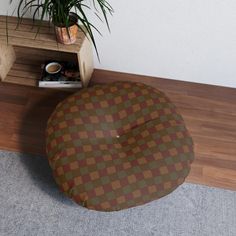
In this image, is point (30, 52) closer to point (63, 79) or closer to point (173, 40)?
point (63, 79)

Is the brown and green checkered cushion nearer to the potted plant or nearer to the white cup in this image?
the potted plant

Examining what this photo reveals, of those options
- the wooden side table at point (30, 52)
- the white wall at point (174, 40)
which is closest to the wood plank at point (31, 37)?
the wooden side table at point (30, 52)

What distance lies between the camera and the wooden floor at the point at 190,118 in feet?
5.81

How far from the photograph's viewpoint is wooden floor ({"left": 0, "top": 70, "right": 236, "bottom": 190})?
177 cm

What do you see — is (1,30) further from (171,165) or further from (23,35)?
(171,165)

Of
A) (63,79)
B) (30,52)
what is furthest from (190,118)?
(30,52)

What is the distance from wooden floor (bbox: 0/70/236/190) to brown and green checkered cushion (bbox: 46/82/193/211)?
30cm

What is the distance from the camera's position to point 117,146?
1571mm

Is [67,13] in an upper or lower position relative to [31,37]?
upper

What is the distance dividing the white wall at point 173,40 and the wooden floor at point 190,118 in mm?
86

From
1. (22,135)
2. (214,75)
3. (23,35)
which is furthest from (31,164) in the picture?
(214,75)

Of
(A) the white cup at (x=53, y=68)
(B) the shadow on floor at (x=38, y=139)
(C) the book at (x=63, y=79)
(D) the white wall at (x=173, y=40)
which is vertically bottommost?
(B) the shadow on floor at (x=38, y=139)

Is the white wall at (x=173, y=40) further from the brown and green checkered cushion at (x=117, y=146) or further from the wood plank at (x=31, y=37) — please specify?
the brown and green checkered cushion at (x=117, y=146)

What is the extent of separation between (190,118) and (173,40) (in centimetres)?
49
